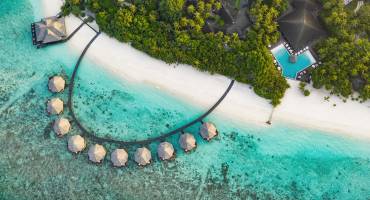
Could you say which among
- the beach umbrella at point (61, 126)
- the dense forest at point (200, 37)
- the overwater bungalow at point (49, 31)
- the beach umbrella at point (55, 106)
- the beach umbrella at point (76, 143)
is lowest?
the beach umbrella at point (76, 143)

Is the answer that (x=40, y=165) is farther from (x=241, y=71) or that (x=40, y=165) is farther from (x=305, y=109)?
(x=305, y=109)

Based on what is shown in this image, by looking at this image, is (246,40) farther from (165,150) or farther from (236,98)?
(165,150)

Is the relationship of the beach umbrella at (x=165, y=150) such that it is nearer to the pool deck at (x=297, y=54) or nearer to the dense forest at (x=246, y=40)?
the dense forest at (x=246, y=40)

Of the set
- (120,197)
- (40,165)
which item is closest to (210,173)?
(120,197)

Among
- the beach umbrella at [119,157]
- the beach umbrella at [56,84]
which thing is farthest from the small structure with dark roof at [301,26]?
the beach umbrella at [56,84]

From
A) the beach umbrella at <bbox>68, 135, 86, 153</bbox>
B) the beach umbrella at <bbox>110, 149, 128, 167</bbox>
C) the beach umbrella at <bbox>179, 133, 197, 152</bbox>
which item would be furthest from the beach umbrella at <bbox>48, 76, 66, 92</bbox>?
the beach umbrella at <bbox>179, 133, 197, 152</bbox>

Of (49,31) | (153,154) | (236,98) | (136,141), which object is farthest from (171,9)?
(153,154)
